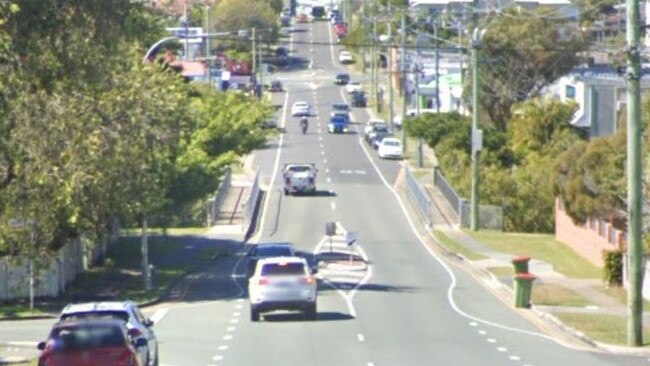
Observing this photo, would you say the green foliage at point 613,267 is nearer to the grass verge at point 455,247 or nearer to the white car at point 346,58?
the grass verge at point 455,247

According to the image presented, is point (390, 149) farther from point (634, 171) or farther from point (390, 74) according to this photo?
point (634, 171)

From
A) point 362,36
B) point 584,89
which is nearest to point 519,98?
point 584,89

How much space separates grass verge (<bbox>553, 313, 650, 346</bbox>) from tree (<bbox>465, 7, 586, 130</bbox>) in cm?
5953

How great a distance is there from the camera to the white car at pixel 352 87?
140250 millimetres

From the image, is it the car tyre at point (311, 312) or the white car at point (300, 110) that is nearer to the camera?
the car tyre at point (311, 312)

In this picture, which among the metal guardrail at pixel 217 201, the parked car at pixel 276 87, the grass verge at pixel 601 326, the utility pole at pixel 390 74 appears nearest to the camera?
the grass verge at pixel 601 326

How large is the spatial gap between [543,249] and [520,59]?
42.7m

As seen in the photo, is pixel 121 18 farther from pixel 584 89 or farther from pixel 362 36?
pixel 362 36

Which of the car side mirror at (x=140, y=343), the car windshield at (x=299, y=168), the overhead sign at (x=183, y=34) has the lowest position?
the car windshield at (x=299, y=168)

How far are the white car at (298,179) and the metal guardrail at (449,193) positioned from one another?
6.17m

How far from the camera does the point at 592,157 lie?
56.2 m

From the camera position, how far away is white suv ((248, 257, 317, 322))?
39406mm

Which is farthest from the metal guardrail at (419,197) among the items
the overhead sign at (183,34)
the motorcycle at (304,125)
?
the motorcycle at (304,125)

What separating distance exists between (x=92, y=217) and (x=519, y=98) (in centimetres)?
A: 6112
